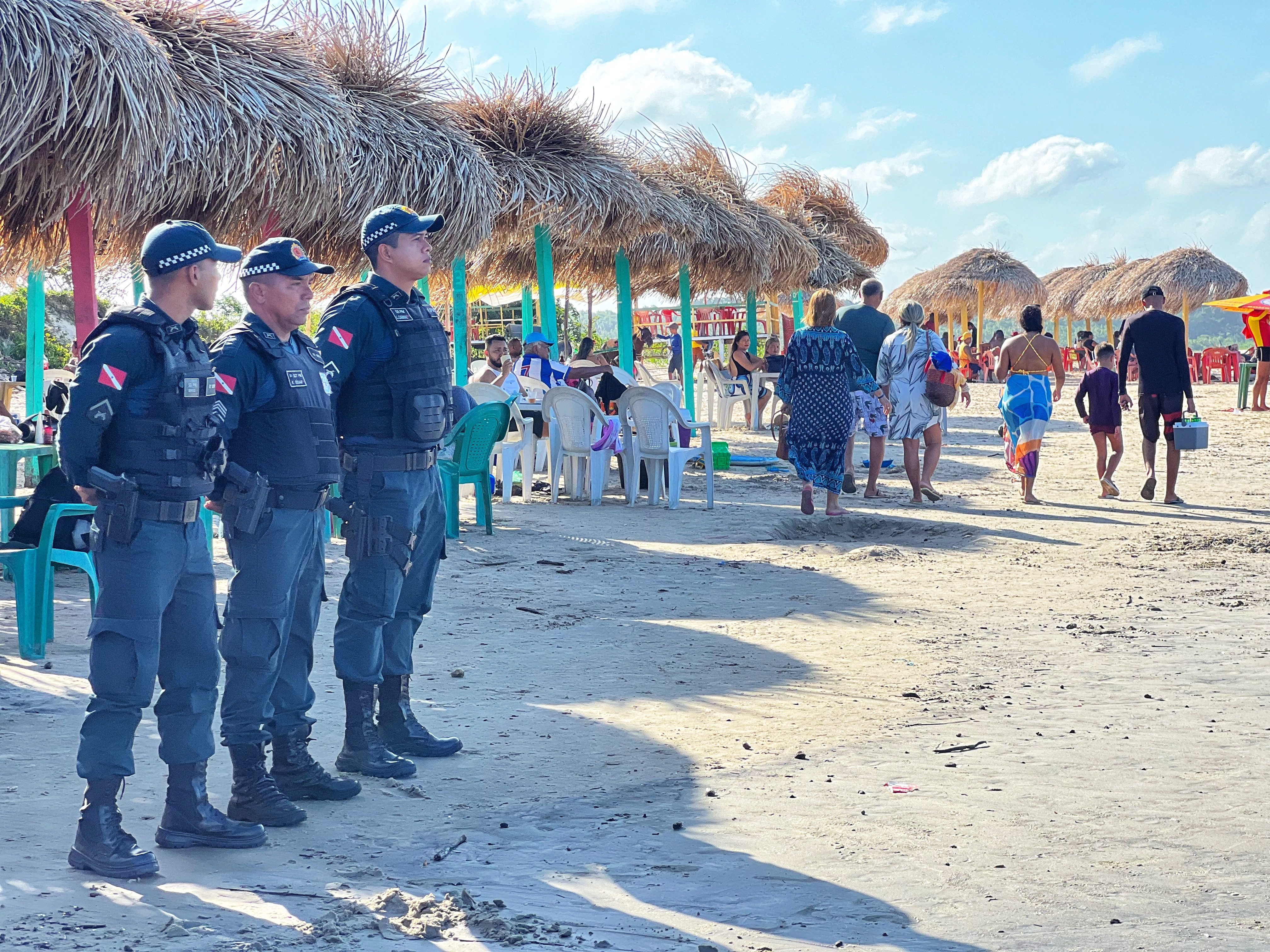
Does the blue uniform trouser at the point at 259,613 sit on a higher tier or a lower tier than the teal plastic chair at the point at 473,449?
lower

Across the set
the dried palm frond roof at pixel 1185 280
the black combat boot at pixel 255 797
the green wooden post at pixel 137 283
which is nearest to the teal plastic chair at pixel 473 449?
the green wooden post at pixel 137 283

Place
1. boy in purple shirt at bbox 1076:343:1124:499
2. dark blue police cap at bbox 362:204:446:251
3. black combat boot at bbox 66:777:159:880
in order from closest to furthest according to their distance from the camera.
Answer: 1. black combat boot at bbox 66:777:159:880
2. dark blue police cap at bbox 362:204:446:251
3. boy in purple shirt at bbox 1076:343:1124:499

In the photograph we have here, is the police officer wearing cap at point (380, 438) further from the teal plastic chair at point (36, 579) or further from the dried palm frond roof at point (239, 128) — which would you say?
the dried palm frond roof at point (239, 128)

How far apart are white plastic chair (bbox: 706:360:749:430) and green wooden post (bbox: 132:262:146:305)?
8087 mm

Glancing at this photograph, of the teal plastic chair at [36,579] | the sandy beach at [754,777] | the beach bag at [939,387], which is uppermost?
the beach bag at [939,387]

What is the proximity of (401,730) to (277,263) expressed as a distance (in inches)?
62.7

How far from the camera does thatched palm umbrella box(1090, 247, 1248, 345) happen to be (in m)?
33.4

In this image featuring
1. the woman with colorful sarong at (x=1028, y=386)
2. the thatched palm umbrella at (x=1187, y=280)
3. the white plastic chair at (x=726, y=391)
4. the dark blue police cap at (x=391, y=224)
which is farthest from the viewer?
the thatched palm umbrella at (x=1187, y=280)

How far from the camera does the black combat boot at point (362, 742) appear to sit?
410 cm

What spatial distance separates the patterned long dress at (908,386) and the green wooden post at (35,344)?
22.9 ft

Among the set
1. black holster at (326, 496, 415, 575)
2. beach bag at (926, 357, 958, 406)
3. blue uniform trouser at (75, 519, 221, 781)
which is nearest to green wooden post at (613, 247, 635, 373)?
beach bag at (926, 357, 958, 406)

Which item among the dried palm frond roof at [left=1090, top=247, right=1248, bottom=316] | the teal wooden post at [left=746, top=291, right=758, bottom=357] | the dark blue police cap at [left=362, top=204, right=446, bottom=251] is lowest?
the dark blue police cap at [left=362, top=204, right=446, bottom=251]

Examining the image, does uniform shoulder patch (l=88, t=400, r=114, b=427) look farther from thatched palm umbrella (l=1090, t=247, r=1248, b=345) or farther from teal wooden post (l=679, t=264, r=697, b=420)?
thatched palm umbrella (l=1090, t=247, r=1248, b=345)

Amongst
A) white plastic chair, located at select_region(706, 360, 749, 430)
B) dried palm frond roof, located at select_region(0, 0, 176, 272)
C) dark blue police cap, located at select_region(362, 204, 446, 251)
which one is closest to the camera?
dark blue police cap, located at select_region(362, 204, 446, 251)
